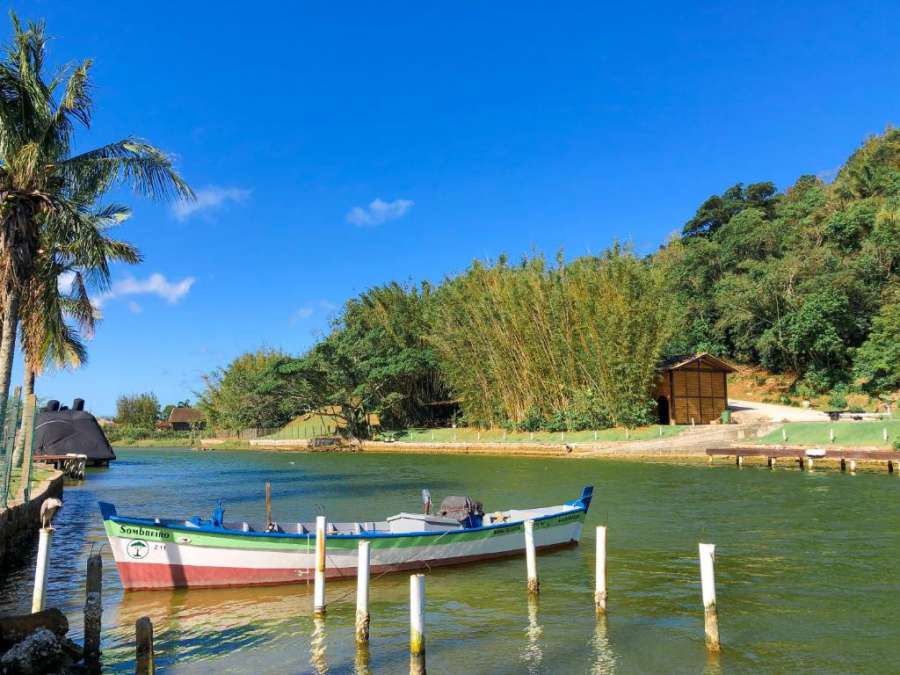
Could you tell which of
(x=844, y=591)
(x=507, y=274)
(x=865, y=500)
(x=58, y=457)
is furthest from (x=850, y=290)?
(x=58, y=457)

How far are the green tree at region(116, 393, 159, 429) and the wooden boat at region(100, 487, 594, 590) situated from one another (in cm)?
9224

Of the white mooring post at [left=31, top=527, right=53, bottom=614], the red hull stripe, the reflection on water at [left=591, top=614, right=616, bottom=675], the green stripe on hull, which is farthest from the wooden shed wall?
the white mooring post at [left=31, top=527, right=53, bottom=614]

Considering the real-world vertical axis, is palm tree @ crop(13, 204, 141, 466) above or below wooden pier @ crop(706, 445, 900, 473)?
above

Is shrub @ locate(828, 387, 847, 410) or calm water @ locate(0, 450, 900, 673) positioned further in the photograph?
shrub @ locate(828, 387, 847, 410)

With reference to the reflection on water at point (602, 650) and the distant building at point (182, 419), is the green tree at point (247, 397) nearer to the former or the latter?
the distant building at point (182, 419)

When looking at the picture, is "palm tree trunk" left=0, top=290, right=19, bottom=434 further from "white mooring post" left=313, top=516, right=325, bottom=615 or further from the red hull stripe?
"white mooring post" left=313, top=516, right=325, bottom=615

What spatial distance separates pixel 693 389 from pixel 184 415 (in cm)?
8323

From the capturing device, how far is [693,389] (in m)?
43.5

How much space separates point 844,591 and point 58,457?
32.8 metres

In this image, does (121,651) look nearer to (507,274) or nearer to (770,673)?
(770,673)

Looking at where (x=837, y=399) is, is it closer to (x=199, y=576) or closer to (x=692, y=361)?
(x=692, y=361)

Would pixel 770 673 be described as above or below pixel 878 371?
below

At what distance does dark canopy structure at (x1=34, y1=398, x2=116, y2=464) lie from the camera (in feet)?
114

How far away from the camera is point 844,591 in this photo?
35.0 ft
